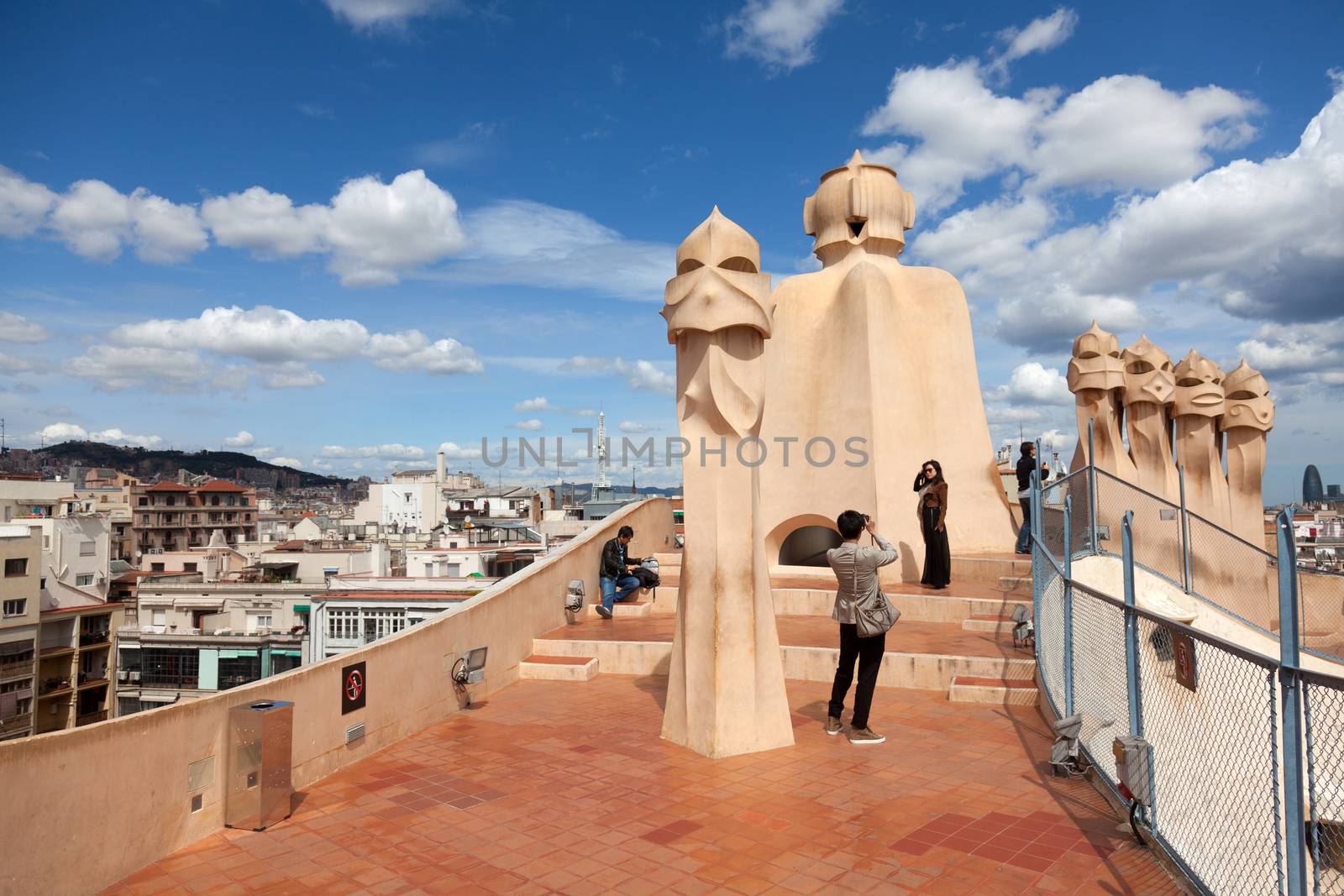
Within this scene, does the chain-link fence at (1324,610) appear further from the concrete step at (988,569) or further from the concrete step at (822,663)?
the concrete step at (822,663)

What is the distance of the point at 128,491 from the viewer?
64.6 metres

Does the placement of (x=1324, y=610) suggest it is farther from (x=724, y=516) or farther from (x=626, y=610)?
(x=724, y=516)

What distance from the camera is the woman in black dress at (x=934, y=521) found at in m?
10.9

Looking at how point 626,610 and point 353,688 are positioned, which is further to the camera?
point 626,610

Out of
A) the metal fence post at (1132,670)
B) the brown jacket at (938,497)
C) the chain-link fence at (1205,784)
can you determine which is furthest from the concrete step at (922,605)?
the metal fence post at (1132,670)

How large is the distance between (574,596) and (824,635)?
3017 mm

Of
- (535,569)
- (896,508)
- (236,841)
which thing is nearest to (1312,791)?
(236,841)

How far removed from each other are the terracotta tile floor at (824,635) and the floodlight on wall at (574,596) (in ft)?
0.70

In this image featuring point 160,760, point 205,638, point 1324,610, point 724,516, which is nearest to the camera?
point 160,760

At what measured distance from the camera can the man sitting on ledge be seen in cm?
1083

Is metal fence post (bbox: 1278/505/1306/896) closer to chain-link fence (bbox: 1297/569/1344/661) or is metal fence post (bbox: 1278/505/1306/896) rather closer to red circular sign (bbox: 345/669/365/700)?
red circular sign (bbox: 345/669/365/700)

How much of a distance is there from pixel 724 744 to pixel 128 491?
236 feet

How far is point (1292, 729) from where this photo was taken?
2.89m

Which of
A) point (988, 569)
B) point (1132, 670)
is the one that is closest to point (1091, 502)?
point (988, 569)
